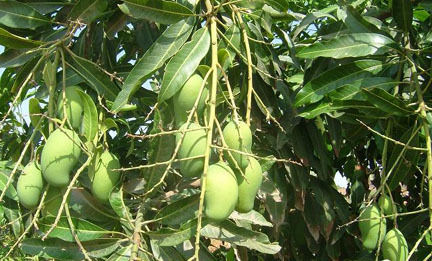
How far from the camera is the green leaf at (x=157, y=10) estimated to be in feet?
3.46

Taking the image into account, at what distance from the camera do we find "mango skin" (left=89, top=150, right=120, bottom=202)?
1.08 meters

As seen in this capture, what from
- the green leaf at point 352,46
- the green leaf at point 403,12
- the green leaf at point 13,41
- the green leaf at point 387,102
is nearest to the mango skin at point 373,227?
the green leaf at point 387,102

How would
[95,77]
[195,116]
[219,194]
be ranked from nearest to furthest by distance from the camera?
[219,194]
[195,116]
[95,77]

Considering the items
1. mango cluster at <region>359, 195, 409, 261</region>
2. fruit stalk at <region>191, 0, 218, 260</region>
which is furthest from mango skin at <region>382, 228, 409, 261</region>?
fruit stalk at <region>191, 0, 218, 260</region>

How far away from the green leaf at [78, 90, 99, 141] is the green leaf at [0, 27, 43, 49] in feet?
0.54

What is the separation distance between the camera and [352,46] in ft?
4.50

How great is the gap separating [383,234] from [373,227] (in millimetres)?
26

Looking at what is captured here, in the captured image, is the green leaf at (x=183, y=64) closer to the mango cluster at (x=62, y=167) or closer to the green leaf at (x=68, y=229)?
the mango cluster at (x=62, y=167)

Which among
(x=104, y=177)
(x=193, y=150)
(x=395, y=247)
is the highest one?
(x=193, y=150)

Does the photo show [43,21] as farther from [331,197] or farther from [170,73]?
[331,197]

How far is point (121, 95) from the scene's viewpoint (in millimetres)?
1014

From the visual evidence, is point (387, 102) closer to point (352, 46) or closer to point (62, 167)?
point (352, 46)

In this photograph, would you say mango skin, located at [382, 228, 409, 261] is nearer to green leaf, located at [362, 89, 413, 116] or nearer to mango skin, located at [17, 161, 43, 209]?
green leaf, located at [362, 89, 413, 116]

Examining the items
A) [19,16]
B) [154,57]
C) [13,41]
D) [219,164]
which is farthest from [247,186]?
[19,16]
